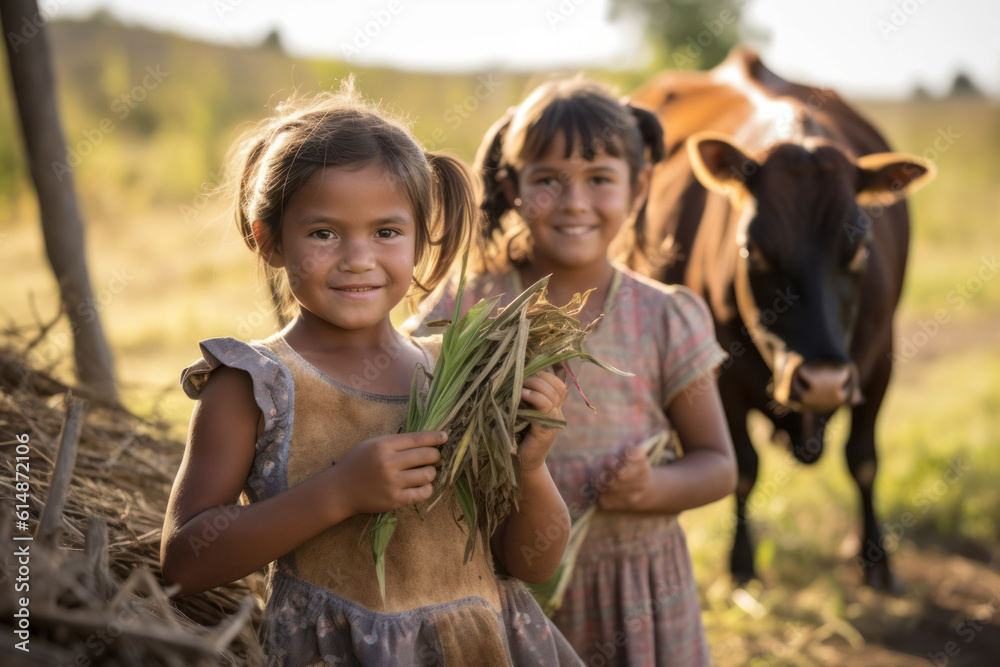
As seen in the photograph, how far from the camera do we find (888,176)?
348 centimetres

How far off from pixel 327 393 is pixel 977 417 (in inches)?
259

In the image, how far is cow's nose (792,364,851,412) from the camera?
3.03m

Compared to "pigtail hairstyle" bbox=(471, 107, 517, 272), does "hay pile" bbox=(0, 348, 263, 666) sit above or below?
below

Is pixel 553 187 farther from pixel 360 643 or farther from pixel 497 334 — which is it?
pixel 360 643

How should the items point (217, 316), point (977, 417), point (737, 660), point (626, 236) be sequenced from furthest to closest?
point (217, 316) < point (977, 417) < point (737, 660) < point (626, 236)

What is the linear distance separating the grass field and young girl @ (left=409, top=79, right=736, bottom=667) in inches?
35.8

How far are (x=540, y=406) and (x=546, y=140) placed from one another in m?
1.17

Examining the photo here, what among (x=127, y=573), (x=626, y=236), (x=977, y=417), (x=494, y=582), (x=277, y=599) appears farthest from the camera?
(x=977, y=417)

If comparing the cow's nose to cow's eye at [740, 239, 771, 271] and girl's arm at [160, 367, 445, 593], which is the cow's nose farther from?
girl's arm at [160, 367, 445, 593]

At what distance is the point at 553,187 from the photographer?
8.15 ft

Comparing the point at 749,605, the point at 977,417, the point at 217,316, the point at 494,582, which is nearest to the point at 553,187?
the point at 494,582

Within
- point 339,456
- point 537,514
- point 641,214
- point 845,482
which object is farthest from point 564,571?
point 845,482

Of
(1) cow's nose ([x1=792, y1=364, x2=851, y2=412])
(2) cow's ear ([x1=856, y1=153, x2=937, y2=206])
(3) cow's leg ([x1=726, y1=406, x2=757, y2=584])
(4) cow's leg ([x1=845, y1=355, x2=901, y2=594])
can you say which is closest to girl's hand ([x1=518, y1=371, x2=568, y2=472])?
(1) cow's nose ([x1=792, y1=364, x2=851, y2=412])

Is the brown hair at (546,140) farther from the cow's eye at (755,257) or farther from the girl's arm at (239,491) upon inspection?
the girl's arm at (239,491)
